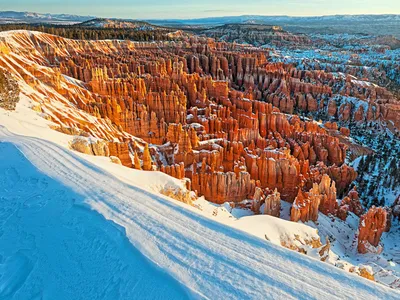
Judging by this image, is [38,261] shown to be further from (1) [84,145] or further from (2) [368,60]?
(2) [368,60]

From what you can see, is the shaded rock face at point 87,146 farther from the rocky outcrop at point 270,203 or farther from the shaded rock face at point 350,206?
the shaded rock face at point 350,206

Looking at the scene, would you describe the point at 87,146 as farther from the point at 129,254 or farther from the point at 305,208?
the point at 305,208

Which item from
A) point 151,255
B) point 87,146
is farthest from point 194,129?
point 151,255

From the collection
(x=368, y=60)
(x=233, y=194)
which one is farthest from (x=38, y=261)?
(x=368, y=60)

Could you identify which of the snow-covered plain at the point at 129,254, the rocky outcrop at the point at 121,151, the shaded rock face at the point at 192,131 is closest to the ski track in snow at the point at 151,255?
the snow-covered plain at the point at 129,254

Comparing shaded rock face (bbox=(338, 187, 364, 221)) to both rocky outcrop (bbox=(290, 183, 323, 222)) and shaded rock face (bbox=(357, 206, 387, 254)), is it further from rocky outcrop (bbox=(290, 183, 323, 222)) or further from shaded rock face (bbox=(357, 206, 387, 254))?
rocky outcrop (bbox=(290, 183, 323, 222))
